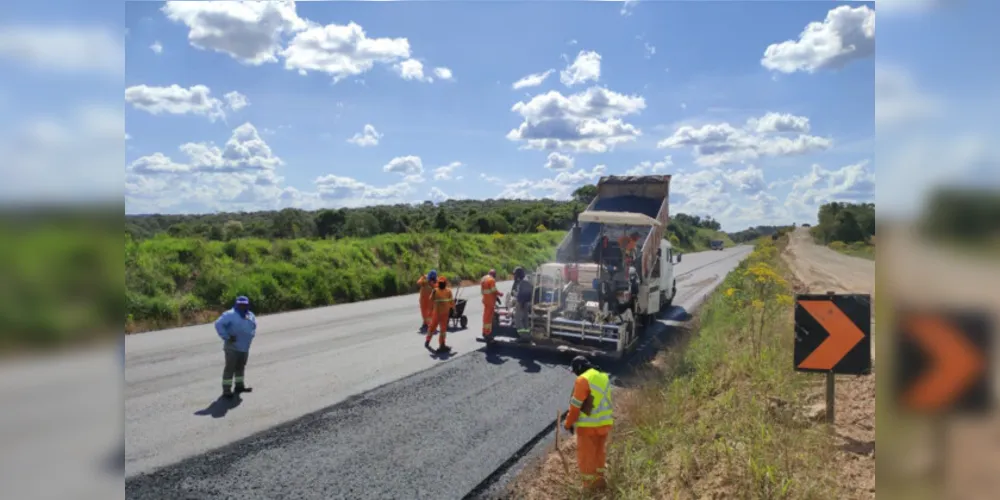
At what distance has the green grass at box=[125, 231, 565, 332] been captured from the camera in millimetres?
15906

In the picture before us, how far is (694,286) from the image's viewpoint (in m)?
26.5

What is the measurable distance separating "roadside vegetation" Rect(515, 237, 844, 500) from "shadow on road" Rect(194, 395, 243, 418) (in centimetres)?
419

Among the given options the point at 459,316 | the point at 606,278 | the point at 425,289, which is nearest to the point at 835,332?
the point at 606,278

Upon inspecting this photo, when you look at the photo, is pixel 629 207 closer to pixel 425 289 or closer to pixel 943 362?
pixel 425 289

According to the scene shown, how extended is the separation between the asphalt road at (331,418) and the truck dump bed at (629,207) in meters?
3.73

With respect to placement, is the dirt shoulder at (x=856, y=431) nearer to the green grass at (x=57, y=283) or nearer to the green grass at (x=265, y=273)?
the green grass at (x=57, y=283)

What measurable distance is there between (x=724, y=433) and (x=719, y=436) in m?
0.17

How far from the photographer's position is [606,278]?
12781 mm

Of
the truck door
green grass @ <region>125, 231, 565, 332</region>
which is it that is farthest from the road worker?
the truck door

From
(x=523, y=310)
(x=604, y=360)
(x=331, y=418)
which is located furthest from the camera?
(x=523, y=310)

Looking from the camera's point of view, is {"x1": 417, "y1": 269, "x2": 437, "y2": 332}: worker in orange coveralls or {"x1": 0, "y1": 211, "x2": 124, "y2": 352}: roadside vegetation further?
{"x1": 417, "y1": 269, "x2": 437, "y2": 332}: worker in orange coveralls

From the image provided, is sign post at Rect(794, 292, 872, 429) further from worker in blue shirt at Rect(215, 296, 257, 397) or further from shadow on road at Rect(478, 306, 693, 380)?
worker in blue shirt at Rect(215, 296, 257, 397)

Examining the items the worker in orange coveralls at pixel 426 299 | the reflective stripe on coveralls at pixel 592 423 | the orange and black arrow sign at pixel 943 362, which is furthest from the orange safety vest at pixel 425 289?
the orange and black arrow sign at pixel 943 362

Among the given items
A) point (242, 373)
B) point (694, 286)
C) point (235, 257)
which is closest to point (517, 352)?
point (242, 373)
